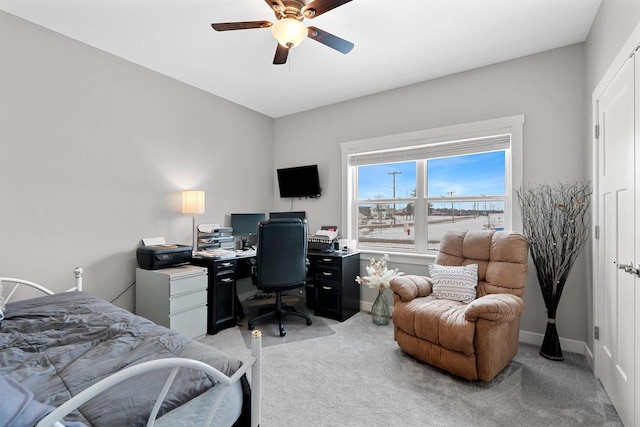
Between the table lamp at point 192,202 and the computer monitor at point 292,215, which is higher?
the table lamp at point 192,202

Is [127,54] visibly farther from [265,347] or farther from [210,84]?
[265,347]

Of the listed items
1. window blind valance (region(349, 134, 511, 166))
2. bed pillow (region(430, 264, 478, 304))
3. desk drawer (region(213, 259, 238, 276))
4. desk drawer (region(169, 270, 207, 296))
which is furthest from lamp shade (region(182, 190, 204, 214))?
bed pillow (region(430, 264, 478, 304))

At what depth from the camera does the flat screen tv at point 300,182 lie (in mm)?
4234

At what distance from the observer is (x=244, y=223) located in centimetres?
407

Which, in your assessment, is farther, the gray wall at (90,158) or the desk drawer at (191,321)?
the desk drawer at (191,321)

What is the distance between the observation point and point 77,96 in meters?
2.67

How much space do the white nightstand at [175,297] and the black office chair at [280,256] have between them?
0.52 m

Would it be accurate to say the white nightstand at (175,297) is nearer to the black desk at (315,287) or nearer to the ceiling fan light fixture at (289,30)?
the black desk at (315,287)

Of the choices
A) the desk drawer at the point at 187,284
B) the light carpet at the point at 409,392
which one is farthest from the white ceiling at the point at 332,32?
the light carpet at the point at 409,392

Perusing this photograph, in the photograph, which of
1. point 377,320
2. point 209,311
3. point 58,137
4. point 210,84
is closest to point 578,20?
point 377,320

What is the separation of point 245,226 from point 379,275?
6.13 ft

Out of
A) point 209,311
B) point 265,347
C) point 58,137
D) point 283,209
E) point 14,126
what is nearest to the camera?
point 14,126

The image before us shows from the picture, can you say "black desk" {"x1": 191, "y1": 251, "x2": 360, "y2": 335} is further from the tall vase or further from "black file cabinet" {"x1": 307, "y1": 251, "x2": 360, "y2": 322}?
the tall vase

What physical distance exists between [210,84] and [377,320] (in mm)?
3257
